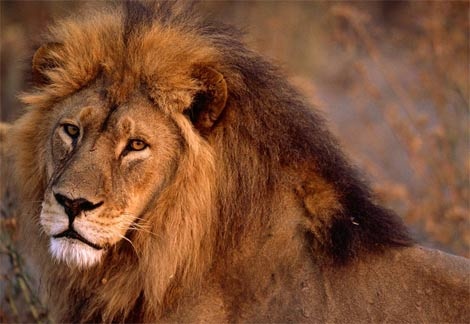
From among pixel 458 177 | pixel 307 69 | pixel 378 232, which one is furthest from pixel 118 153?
pixel 307 69

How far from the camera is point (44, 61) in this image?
4.61 meters

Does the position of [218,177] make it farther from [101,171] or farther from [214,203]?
[101,171]

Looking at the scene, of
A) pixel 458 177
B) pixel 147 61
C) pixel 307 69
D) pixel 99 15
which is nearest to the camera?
pixel 147 61

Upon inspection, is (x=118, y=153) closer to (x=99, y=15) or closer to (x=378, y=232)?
(x=99, y=15)

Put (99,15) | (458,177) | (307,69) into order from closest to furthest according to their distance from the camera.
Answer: (99,15)
(458,177)
(307,69)

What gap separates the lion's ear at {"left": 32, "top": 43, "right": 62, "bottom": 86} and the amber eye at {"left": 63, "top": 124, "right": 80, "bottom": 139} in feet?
1.32

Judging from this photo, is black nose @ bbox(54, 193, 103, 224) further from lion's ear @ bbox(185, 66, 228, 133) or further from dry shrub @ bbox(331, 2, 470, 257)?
dry shrub @ bbox(331, 2, 470, 257)

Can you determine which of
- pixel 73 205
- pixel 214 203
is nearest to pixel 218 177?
pixel 214 203

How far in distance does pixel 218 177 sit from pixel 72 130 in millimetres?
702

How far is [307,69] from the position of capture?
16750 mm

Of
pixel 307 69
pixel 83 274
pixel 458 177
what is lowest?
pixel 83 274

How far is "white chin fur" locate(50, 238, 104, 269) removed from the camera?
13.3 feet

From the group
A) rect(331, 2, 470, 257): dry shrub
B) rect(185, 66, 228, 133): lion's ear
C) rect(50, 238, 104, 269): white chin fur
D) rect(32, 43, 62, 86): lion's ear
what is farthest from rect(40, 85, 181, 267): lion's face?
rect(331, 2, 470, 257): dry shrub

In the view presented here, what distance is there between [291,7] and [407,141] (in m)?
9.11
